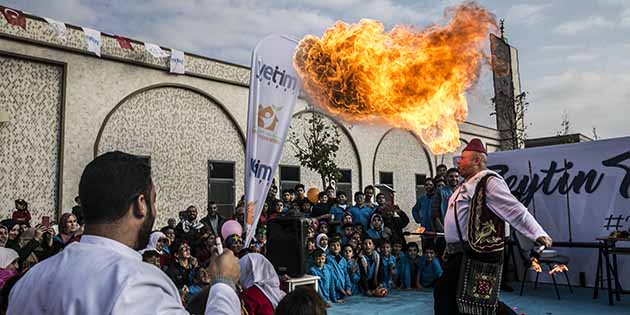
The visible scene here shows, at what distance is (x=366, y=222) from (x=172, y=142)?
5849 millimetres

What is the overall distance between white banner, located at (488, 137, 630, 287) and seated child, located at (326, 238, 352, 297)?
136 inches

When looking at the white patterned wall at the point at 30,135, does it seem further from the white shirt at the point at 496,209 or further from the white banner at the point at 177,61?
the white shirt at the point at 496,209

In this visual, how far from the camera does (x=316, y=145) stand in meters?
14.7

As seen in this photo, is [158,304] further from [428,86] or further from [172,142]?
[172,142]

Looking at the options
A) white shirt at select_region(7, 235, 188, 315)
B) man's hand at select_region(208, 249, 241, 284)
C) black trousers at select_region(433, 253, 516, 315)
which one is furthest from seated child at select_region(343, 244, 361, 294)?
white shirt at select_region(7, 235, 188, 315)

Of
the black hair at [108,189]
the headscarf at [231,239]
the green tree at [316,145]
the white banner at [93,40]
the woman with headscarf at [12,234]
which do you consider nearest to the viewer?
the black hair at [108,189]

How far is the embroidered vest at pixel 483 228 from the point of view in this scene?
3961 millimetres

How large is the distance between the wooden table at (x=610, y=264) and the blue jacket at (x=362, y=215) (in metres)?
4.25

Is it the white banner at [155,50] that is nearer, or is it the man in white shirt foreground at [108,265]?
the man in white shirt foreground at [108,265]

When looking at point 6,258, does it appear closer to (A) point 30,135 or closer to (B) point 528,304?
(A) point 30,135

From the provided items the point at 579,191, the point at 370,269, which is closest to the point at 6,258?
the point at 370,269

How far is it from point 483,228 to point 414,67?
3.51 m

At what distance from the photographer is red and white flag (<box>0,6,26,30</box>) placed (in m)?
10.1

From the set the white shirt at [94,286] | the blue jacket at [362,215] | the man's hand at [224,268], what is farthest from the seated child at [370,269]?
the white shirt at [94,286]
